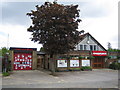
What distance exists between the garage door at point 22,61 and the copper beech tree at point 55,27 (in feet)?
27.5

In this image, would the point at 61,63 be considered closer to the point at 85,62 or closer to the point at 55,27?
the point at 85,62

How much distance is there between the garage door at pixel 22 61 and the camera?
1136 inches

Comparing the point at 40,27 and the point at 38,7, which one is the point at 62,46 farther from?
the point at 38,7

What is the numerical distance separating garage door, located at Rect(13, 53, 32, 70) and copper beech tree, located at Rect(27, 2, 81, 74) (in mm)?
8389

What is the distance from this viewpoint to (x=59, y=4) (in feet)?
71.9

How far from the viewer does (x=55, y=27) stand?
20.5 meters

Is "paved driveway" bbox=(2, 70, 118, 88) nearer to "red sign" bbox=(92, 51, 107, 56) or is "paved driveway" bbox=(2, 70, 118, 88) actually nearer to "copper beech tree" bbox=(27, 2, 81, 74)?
"copper beech tree" bbox=(27, 2, 81, 74)

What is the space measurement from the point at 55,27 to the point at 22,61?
11.8 m

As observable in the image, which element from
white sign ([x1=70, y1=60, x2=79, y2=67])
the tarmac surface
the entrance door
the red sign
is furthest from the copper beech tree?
the entrance door

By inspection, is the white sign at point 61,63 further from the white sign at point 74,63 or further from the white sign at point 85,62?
the white sign at point 85,62

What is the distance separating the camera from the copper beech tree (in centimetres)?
2040

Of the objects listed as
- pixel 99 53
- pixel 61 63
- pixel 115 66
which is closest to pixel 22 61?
pixel 61 63

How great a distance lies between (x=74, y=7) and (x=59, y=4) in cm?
202

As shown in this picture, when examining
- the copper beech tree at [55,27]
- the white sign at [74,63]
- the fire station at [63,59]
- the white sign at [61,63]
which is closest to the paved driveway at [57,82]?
the copper beech tree at [55,27]
